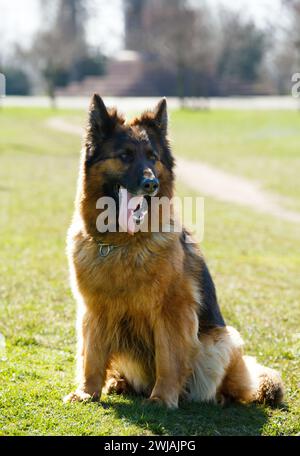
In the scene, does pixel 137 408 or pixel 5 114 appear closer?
pixel 137 408

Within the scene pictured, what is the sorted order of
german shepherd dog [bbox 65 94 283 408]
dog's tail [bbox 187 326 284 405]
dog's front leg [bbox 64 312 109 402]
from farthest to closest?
dog's tail [bbox 187 326 284 405] → dog's front leg [bbox 64 312 109 402] → german shepherd dog [bbox 65 94 283 408]

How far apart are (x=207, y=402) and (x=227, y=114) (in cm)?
4937

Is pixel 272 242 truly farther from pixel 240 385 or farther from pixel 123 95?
pixel 123 95

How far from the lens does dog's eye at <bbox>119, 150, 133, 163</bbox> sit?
18.7 ft

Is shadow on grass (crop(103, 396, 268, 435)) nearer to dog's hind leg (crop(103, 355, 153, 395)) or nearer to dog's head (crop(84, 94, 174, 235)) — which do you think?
dog's hind leg (crop(103, 355, 153, 395))

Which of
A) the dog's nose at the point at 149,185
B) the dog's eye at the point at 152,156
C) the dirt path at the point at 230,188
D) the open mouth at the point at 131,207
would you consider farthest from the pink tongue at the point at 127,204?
the dirt path at the point at 230,188

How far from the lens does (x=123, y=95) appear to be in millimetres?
71375

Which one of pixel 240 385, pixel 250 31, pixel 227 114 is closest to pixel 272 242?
pixel 240 385

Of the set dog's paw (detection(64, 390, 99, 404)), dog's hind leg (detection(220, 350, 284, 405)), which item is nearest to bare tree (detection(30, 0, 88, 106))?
dog's hind leg (detection(220, 350, 284, 405))

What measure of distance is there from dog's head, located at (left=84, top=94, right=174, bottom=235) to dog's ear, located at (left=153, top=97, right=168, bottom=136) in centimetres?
15

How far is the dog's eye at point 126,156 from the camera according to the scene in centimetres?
571

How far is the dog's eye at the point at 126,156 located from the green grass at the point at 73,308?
193cm

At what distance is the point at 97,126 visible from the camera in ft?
19.1

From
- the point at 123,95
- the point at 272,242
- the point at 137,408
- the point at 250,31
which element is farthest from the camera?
the point at 250,31
